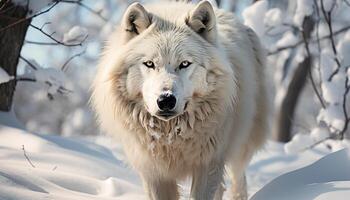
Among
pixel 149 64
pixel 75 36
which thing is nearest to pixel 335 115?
pixel 75 36

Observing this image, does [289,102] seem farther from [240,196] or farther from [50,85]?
[240,196]

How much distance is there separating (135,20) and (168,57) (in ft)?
1.51

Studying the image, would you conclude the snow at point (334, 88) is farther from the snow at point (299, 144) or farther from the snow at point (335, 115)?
the snow at point (299, 144)

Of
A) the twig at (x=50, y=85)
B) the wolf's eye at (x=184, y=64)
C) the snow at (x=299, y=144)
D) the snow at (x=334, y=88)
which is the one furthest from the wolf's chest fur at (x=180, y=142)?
the snow at (x=299, y=144)

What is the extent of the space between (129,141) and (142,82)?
55 cm

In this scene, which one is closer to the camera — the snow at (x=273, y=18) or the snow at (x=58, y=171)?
the snow at (x=58, y=171)

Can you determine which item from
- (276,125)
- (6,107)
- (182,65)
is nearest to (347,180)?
(182,65)

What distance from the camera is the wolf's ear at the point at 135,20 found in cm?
426

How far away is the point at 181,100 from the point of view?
3945 millimetres

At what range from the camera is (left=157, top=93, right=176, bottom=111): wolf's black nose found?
12.5ft

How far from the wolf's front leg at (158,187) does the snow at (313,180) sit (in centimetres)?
→ 66

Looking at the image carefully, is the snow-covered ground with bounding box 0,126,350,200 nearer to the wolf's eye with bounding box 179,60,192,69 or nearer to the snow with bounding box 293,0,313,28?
the wolf's eye with bounding box 179,60,192,69

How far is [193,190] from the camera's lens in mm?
4359

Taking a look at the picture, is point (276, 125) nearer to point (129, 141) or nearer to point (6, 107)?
point (6, 107)
